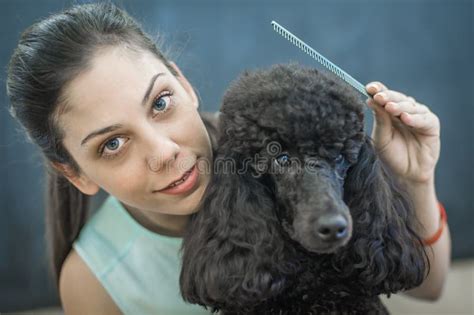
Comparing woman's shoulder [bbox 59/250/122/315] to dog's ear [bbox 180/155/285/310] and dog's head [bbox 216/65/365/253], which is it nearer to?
dog's ear [bbox 180/155/285/310]

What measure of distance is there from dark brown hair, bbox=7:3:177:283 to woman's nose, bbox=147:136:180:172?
194mm

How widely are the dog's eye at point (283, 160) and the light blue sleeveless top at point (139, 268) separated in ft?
1.50

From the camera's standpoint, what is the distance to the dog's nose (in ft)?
2.62

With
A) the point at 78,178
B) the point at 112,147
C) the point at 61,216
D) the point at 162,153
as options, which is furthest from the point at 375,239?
the point at 61,216

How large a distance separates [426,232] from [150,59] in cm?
71

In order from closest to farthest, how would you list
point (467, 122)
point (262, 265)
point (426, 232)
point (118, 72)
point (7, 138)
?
point (262, 265) < point (118, 72) < point (426, 232) < point (7, 138) < point (467, 122)

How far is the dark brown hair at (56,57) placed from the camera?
101cm

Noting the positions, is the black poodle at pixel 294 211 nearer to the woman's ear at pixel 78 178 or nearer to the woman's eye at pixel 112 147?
the woman's eye at pixel 112 147

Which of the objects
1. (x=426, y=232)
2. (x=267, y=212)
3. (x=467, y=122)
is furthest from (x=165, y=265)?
(x=467, y=122)

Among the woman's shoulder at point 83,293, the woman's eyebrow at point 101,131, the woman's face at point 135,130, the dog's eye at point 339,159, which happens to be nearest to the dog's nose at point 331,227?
the dog's eye at point 339,159

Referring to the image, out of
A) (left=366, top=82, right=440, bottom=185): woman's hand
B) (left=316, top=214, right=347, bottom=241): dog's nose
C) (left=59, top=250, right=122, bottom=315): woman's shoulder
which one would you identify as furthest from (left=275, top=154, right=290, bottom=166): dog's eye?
(left=59, top=250, right=122, bottom=315): woman's shoulder

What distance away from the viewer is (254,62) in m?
1.79

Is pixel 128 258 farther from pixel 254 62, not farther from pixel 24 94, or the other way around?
pixel 254 62

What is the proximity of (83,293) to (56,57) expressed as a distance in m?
0.56
